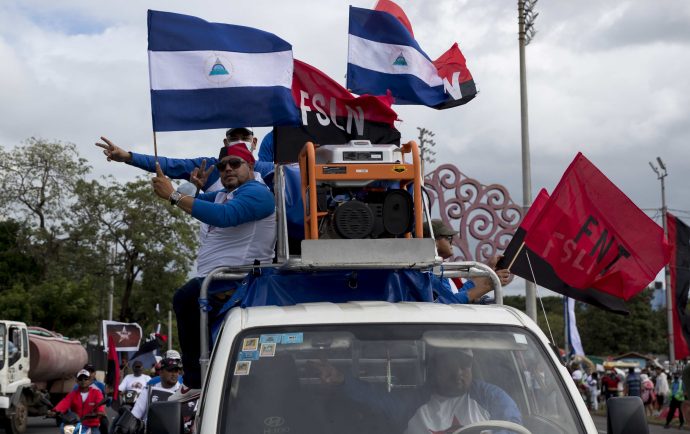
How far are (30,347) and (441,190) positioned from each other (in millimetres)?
11207

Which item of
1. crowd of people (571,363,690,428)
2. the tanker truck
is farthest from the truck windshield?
crowd of people (571,363,690,428)

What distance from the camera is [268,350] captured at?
4477 millimetres

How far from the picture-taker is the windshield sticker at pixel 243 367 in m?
4.39

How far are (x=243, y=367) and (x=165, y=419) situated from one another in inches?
15.0

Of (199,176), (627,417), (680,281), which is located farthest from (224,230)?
(680,281)

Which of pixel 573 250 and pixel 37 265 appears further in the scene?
pixel 37 265

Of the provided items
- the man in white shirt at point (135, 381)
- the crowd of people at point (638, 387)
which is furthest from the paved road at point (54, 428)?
the man in white shirt at point (135, 381)

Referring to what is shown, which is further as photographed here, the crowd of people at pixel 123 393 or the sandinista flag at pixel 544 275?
the crowd of people at pixel 123 393

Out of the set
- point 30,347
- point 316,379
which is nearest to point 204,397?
point 316,379

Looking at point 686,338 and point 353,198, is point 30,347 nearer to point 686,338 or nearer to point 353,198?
point 686,338

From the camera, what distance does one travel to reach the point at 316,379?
4.45 m

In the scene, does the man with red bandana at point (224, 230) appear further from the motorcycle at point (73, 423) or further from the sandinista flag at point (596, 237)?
the motorcycle at point (73, 423)

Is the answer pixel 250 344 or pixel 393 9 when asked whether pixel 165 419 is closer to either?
pixel 250 344

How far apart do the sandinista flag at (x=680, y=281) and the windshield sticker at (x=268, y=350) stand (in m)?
16.0
